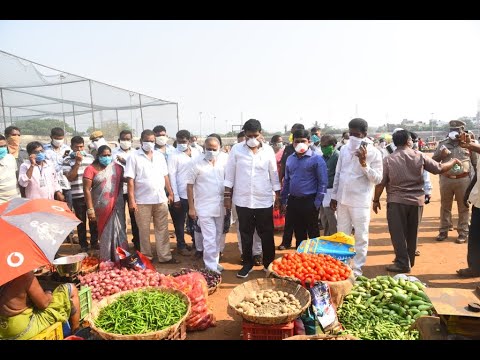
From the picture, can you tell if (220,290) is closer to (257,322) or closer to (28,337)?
(257,322)

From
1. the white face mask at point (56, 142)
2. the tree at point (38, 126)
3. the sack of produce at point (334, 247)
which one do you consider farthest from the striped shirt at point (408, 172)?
the tree at point (38, 126)

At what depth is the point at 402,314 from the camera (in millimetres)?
4059

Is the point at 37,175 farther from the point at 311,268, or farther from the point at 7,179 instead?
the point at 311,268

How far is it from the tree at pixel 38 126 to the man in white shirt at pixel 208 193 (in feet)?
24.4

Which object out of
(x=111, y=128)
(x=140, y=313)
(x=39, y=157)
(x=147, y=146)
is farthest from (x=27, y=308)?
(x=111, y=128)

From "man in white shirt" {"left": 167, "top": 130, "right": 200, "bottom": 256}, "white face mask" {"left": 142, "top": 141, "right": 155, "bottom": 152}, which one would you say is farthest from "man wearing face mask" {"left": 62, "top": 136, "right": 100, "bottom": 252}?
"man in white shirt" {"left": 167, "top": 130, "right": 200, "bottom": 256}

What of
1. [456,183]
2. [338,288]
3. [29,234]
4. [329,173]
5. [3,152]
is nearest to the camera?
[29,234]

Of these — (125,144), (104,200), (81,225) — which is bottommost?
(81,225)

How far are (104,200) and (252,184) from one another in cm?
265

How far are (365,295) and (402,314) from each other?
0.47 meters

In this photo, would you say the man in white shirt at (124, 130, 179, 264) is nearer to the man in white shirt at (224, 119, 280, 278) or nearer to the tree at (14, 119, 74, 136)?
the man in white shirt at (224, 119, 280, 278)

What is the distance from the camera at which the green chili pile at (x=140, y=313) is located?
3479 mm

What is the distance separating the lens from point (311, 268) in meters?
4.32
